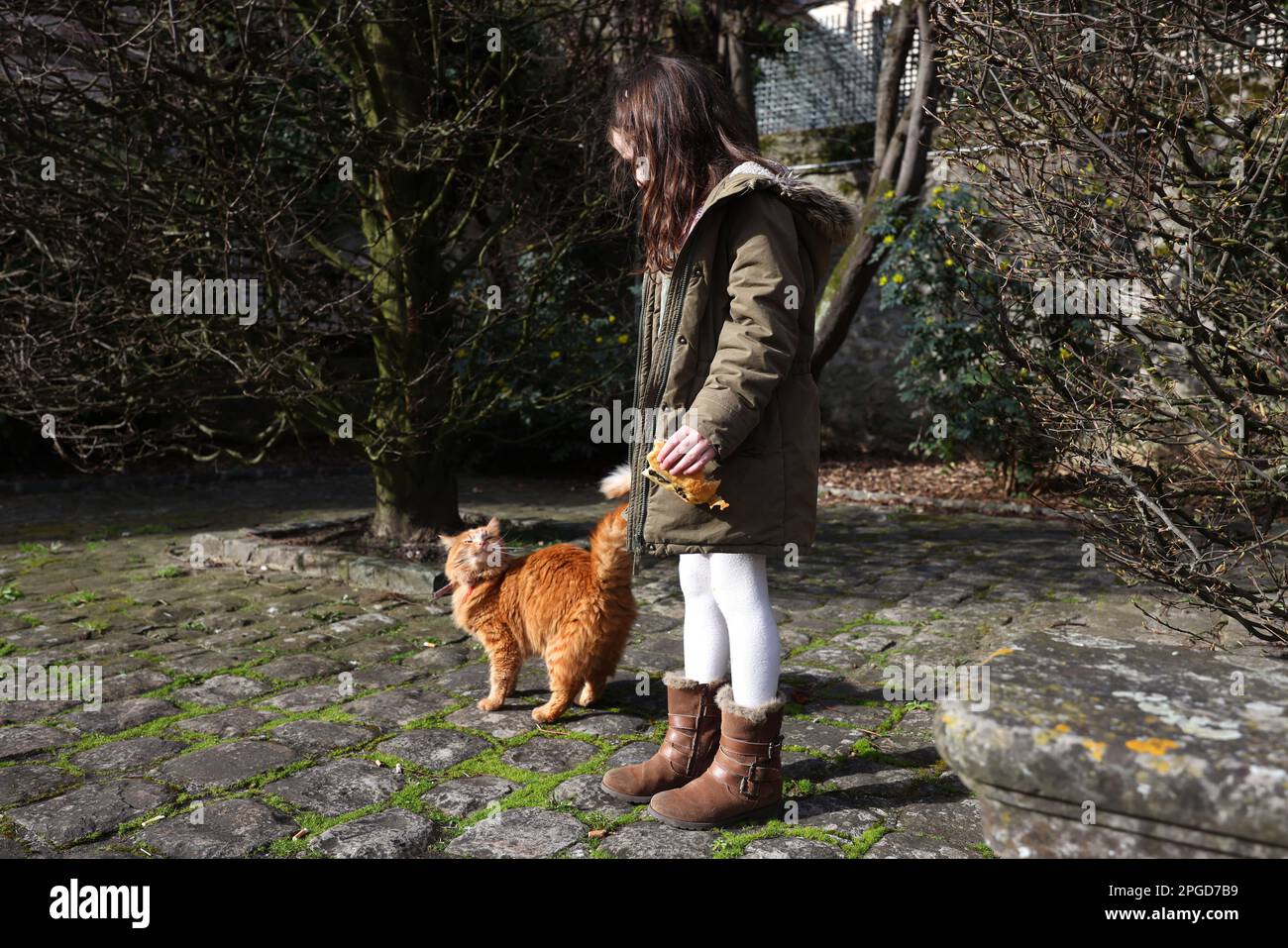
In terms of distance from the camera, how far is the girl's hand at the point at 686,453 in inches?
111

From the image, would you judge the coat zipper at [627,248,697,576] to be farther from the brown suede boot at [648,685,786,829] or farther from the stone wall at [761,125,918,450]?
the stone wall at [761,125,918,450]

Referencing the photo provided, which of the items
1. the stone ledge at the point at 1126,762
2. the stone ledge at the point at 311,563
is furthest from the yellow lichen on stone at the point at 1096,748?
the stone ledge at the point at 311,563

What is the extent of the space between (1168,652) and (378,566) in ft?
→ 16.5

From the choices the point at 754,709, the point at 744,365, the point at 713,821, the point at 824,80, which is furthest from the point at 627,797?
the point at 824,80

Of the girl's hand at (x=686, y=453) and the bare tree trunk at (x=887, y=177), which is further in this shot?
the bare tree trunk at (x=887, y=177)

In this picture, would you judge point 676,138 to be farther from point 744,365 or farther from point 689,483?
point 689,483

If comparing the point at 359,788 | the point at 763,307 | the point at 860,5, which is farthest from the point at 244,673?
the point at 860,5

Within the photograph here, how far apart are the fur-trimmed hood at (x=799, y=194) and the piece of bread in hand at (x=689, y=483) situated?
0.75m

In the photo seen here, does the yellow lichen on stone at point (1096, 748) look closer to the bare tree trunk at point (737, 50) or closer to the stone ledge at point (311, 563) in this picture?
the stone ledge at point (311, 563)

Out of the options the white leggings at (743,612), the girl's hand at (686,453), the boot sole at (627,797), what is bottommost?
the boot sole at (627,797)

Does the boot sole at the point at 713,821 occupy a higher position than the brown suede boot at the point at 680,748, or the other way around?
the brown suede boot at the point at 680,748

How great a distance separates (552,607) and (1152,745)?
8.71 ft

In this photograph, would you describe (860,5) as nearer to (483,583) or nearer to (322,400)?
(322,400)

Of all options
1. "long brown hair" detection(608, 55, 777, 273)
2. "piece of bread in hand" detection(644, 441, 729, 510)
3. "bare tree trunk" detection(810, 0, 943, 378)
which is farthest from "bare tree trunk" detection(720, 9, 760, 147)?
"piece of bread in hand" detection(644, 441, 729, 510)
